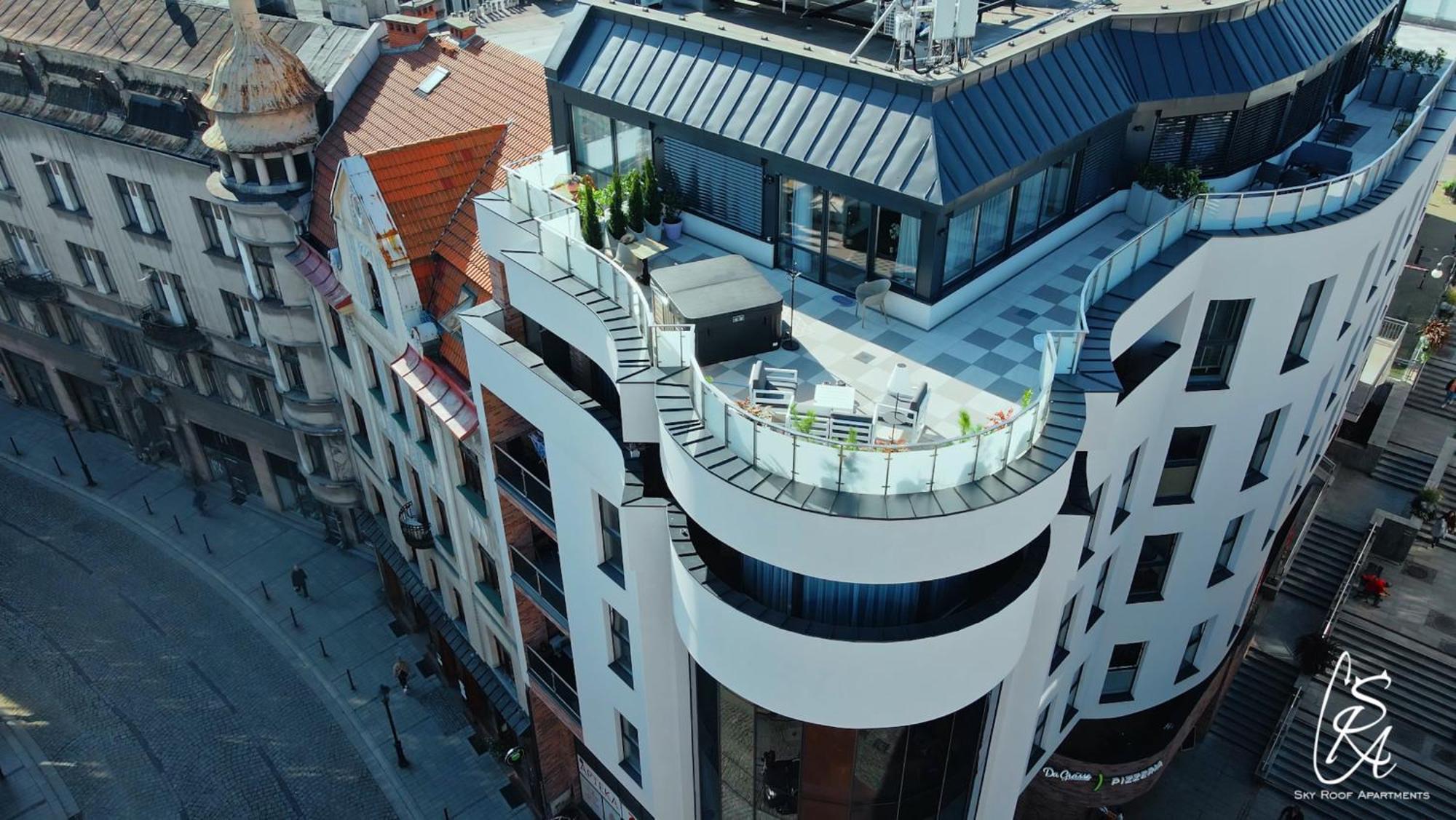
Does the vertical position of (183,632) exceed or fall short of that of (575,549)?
it falls short

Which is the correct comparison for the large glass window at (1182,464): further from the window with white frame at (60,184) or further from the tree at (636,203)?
the window with white frame at (60,184)

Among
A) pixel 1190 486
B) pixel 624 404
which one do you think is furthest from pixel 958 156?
pixel 1190 486

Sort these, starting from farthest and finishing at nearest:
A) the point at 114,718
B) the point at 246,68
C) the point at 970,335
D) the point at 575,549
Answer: the point at 114,718 < the point at 246,68 < the point at 575,549 < the point at 970,335

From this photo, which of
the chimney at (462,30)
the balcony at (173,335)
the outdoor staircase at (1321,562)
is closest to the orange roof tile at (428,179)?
the chimney at (462,30)

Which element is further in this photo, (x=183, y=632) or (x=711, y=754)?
(x=183, y=632)

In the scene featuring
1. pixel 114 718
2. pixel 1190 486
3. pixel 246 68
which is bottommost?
pixel 114 718

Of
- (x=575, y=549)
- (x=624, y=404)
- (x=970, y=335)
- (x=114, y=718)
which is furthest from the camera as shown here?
(x=114, y=718)

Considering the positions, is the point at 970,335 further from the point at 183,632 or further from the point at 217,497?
the point at 217,497
